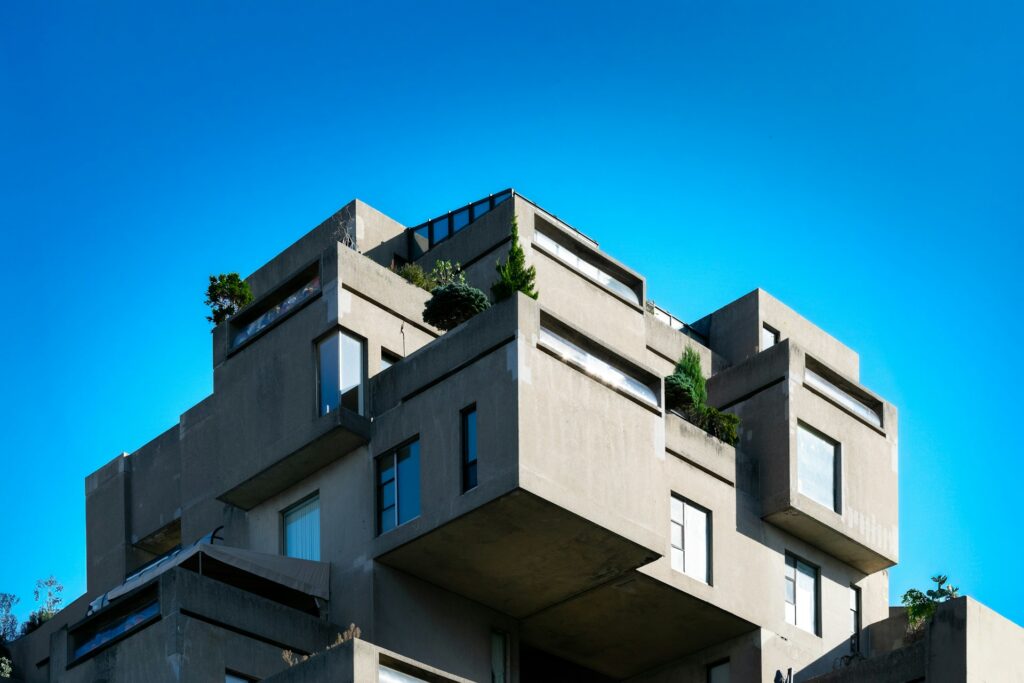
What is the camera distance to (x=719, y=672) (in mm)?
50844

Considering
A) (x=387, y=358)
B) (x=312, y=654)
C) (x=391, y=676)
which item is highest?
(x=387, y=358)

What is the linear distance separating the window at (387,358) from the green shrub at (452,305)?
1.10 m

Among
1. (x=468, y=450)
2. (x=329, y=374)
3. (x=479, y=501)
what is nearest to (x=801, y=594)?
(x=468, y=450)

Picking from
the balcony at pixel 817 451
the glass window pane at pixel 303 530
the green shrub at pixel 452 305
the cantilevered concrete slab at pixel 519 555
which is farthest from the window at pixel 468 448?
the balcony at pixel 817 451

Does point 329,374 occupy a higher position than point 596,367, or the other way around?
point 329,374

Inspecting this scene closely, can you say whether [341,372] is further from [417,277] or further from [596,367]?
[596,367]

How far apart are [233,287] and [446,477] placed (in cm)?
1032

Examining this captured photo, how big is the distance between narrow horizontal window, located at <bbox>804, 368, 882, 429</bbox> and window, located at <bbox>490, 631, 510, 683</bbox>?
9896mm

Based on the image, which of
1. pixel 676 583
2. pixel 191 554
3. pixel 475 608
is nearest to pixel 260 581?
pixel 191 554

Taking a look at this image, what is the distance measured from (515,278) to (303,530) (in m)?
7.46

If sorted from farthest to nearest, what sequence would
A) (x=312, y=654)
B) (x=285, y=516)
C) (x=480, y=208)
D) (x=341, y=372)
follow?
(x=480, y=208), (x=285, y=516), (x=341, y=372), (x=312, y=654)

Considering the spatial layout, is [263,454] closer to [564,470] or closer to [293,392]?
[293,392]

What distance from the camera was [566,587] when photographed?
157ft

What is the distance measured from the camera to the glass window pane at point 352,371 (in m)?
48.1
